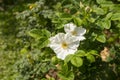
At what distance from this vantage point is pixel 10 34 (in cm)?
416

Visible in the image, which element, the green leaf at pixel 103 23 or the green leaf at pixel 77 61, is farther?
the green leaf at pixel 103 23

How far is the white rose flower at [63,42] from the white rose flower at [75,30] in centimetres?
4

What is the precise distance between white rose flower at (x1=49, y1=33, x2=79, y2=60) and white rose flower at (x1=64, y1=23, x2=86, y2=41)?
4cm

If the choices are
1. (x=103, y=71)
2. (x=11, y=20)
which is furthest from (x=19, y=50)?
(x=103, y=71)

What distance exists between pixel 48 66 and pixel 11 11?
1792mm

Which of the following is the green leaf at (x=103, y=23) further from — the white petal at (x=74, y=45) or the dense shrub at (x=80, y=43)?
the white petal at (x=74, y=45)

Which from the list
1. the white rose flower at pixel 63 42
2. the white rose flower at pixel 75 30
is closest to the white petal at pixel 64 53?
the white rose flower at pixel 63 42

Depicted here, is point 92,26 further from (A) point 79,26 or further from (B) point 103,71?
(B) point 103,71

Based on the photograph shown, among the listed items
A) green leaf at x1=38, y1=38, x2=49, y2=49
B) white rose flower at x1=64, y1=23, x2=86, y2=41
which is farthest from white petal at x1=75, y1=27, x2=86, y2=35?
green leaf at x1=38, y1=38, x2=49, y2=49

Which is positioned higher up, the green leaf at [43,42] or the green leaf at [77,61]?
the green leaf at [43,42]

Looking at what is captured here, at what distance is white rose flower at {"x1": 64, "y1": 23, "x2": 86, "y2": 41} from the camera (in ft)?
8.34

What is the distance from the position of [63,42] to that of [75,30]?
0.44 feet

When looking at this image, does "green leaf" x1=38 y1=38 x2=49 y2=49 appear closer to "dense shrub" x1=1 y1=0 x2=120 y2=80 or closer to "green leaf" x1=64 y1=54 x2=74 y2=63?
"dense shrub" x1=1 y1=0 x2=120 y2=80

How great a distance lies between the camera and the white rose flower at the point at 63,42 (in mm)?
2537
